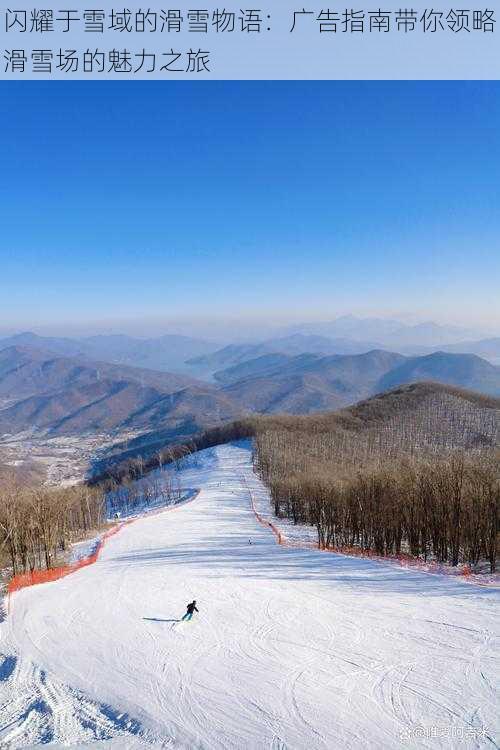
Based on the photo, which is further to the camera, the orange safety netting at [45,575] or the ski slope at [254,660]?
the orange safety netting at [45,575]

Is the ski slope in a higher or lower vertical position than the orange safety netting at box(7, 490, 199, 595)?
higher

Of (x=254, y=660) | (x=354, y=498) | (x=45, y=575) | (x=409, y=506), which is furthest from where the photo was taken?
(x=354, y=498)

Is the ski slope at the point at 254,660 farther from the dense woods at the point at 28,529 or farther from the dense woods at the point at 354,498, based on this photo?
the dense woods at the point at 354,498

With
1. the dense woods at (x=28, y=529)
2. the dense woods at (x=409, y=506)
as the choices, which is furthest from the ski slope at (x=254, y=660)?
the dense woods at (x=409, y=506)

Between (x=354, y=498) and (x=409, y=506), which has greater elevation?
(x=409, y=506)

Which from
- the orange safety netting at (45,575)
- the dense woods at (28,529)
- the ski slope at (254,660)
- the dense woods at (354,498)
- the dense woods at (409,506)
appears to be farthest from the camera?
the dense woods at (354,498)

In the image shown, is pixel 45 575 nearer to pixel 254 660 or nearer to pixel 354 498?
pixel 254 660

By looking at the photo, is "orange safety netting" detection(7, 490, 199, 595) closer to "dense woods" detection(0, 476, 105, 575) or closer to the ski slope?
the ski slope

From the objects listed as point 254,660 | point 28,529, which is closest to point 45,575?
point 28,529

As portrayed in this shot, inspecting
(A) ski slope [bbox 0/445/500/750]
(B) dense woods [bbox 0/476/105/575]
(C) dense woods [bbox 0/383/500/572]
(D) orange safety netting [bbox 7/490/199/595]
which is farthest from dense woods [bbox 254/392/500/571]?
(B) dense woods [bbox 0/476/105/575]
